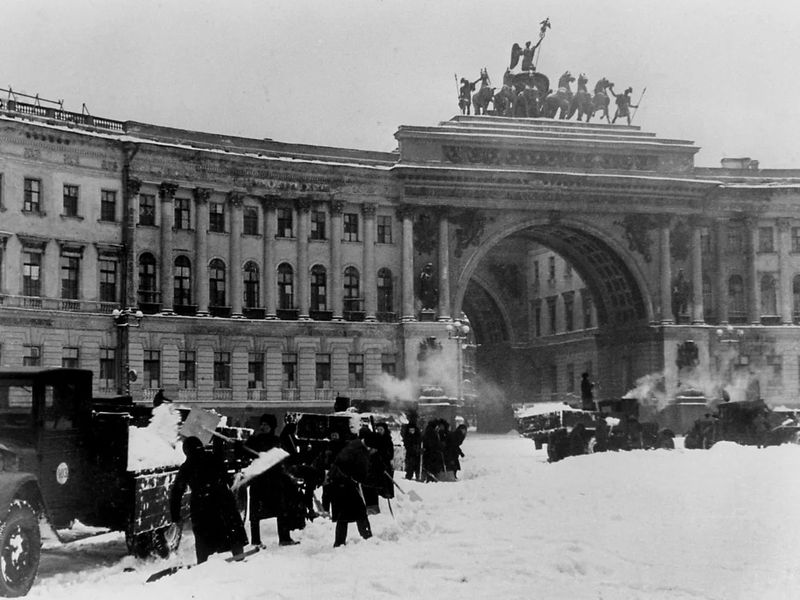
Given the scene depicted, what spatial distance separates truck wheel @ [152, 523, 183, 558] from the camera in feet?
51.7

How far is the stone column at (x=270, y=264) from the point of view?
54.3 meters

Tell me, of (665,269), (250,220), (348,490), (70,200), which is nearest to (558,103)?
(665,269)

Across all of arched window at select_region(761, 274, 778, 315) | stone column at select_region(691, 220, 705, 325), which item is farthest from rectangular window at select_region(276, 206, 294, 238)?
arched window at select_region(761, 274, 778, 315)

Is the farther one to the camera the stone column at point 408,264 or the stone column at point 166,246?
the stone column at point 408,264

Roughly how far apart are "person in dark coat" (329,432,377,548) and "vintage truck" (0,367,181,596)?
2.55m

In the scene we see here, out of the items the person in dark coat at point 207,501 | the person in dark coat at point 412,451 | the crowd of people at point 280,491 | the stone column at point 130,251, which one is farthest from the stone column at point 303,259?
the person in dark coat at point 207,501

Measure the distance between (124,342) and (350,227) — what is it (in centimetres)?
1352

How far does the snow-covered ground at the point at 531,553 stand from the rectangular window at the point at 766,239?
40.0 m

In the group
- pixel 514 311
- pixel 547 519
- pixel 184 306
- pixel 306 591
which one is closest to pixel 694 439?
pixel 547 519

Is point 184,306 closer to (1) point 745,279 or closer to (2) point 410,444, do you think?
(2) point 410,444

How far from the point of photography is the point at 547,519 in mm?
19297

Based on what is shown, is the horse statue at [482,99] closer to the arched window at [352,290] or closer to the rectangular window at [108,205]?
the arched window at [352,290]

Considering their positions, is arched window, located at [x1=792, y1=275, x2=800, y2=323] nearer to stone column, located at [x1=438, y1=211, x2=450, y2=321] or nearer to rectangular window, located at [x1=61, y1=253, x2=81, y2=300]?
stone column, located at [x1=438, y1=211, x2=450, y2=321]

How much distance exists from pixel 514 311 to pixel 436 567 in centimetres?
5914
